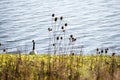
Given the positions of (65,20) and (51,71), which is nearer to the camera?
(51,71)

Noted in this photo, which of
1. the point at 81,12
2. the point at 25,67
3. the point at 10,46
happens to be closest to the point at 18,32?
the point at 10,46

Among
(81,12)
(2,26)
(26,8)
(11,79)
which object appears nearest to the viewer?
(11,79)

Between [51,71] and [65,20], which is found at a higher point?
[51,71]

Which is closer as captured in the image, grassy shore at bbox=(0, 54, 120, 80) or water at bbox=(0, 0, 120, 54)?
grassy shore at bbox=(0, 54, 120, 80)

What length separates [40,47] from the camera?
98.8ft

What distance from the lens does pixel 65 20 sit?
40281 millimetres

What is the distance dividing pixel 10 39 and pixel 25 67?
24362mm

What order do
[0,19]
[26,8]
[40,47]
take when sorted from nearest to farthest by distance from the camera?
[40,47] → [0,19] → [26,8]

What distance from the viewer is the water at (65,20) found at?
30756 mm

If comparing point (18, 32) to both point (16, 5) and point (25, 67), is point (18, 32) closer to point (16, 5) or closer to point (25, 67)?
point (16, 5)

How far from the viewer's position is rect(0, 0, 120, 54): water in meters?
30.8

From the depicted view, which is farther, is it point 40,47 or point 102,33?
point 102,33

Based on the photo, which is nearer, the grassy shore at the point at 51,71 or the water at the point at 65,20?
the grassy shore at the point at 51,71

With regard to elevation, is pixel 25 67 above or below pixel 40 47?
above
